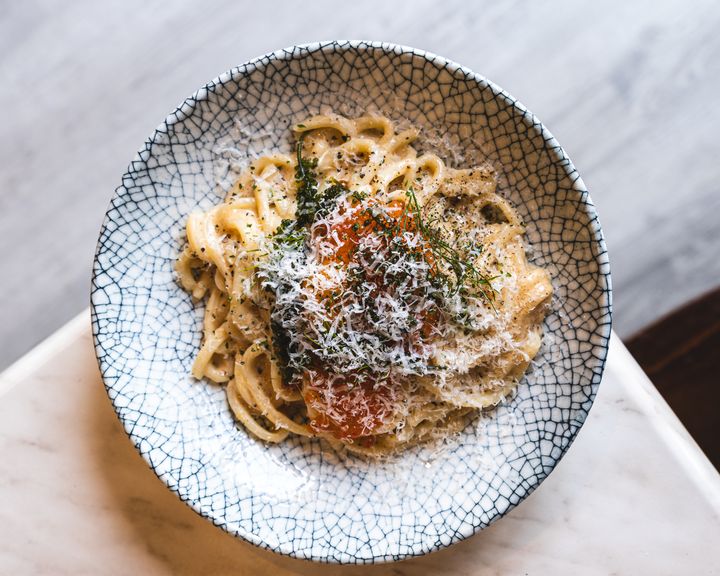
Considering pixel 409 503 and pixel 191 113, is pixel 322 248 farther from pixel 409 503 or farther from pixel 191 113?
pixel 409 503

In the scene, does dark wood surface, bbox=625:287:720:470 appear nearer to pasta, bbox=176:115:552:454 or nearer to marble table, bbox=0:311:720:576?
marble table, bbox=0:311:720:576

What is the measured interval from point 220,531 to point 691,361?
2827mm

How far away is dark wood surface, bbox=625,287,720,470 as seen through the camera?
3924 millimetres

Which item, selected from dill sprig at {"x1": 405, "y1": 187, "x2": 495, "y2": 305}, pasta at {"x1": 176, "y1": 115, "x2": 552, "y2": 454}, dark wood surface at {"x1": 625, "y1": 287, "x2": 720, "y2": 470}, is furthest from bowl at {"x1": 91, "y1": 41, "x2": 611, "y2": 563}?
dark wood surface at {"x1": 625, "y1": 287, "x2": 720, "y2": 470}

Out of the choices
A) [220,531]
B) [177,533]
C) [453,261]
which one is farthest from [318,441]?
[453,261]

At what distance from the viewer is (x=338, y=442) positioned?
3.23 m

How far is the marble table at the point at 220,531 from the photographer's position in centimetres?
334

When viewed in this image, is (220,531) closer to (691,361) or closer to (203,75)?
(203,75)

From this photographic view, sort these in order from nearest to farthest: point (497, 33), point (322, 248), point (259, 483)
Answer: point (322, 248), point (259, 483), point (497, 33)

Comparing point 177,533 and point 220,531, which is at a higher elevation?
point 177,533

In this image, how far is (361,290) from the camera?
2873 mm

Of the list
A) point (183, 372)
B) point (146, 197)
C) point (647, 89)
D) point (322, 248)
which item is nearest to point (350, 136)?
point (322, 248)

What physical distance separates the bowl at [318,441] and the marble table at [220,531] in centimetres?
42

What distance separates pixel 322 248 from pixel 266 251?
253mm
